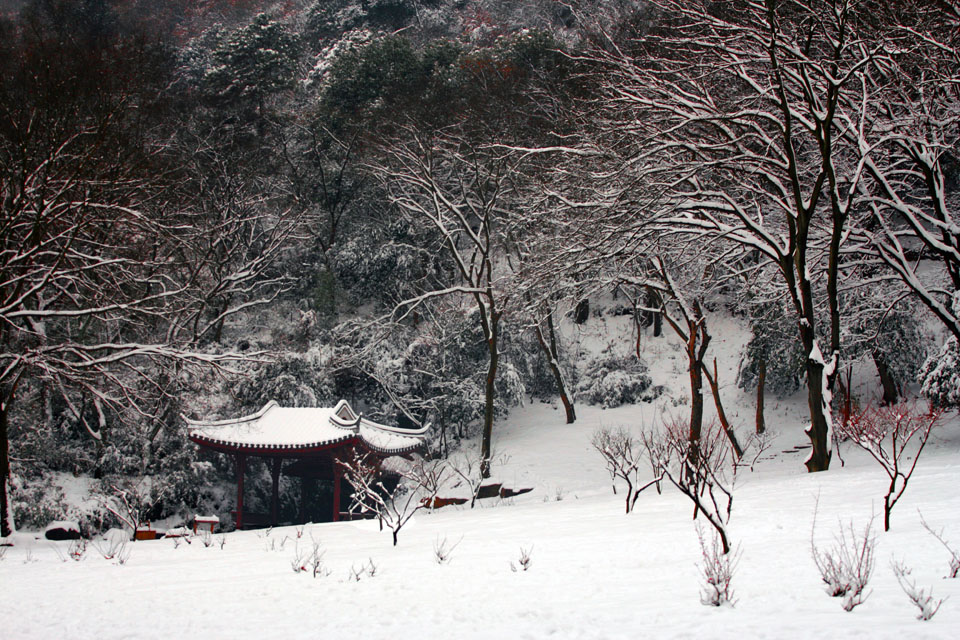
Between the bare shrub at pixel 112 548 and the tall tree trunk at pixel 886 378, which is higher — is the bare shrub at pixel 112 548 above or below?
below

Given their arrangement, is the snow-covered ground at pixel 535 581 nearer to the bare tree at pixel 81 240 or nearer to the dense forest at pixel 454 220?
the bare tree at pixel 81 240

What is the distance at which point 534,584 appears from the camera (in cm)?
424

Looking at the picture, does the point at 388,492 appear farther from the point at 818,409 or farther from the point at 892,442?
the point at 892,442

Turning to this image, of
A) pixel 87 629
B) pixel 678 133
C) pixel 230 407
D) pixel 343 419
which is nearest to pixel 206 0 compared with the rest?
pixel 230 407

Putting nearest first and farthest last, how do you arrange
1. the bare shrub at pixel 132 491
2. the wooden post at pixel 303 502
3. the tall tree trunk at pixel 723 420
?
the tall tree trunk at pixel 723 420, the bare shrub at pixel 132 491, the wooden post at pixel 303 502

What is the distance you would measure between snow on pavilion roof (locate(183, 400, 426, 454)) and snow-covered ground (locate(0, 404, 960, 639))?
834 cm

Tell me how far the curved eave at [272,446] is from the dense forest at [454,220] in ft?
4.46

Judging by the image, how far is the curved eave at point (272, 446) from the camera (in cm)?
1605

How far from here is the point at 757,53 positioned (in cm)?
940

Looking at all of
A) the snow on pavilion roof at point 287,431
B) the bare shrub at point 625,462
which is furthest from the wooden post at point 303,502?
the bare shrub at point 625,462

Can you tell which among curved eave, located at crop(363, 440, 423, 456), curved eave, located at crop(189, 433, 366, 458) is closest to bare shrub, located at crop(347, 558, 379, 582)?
curved eave, located at crop(189, 433, 366, 458)

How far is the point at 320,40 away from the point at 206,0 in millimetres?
13725

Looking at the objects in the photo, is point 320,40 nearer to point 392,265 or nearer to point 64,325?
point 392,265

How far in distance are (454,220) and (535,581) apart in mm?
19224
